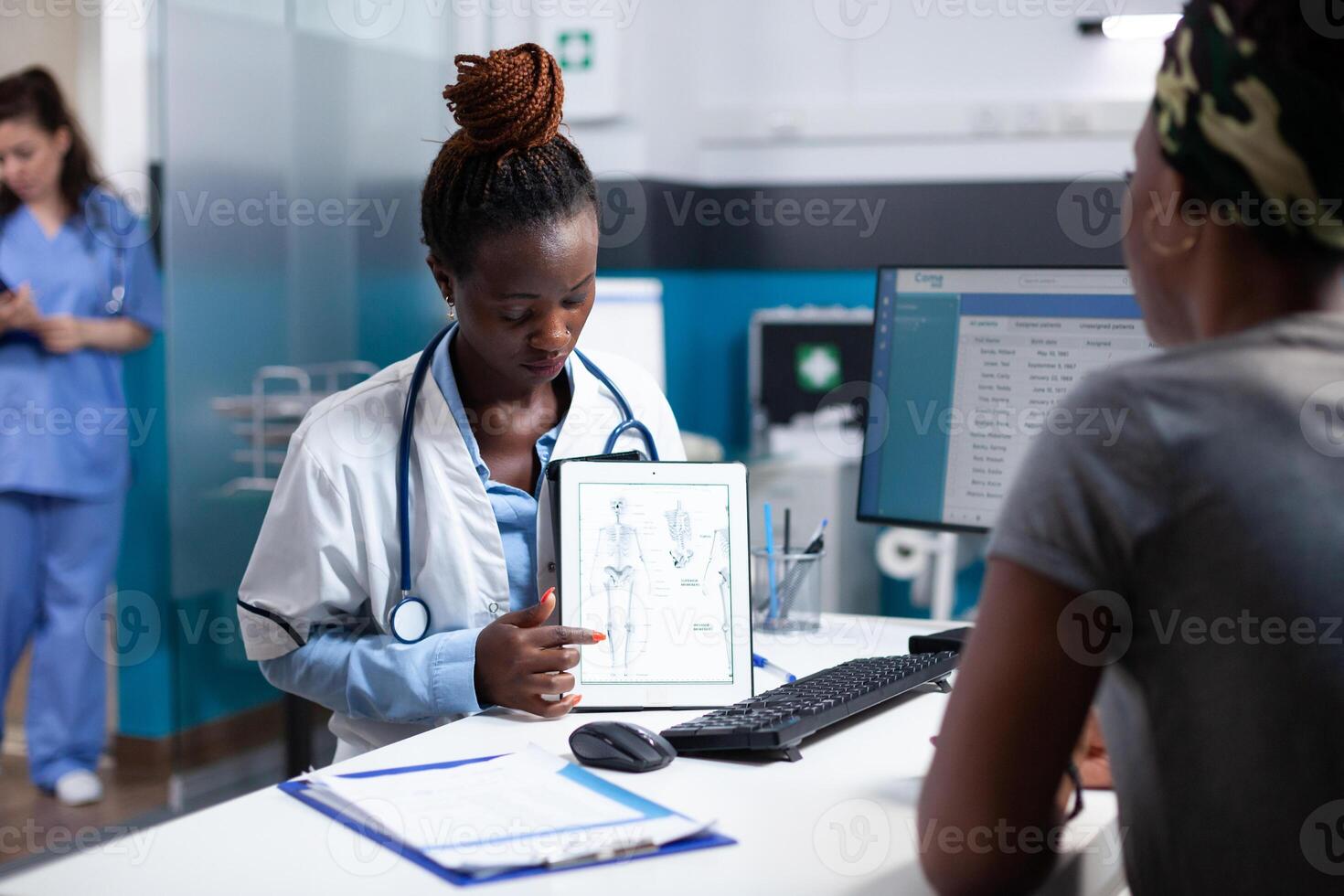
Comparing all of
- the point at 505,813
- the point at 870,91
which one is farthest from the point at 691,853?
the point at 870,91

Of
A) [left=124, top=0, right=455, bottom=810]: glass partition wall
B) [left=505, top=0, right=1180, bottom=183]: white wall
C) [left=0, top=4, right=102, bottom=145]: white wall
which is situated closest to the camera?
[left=124, top=0, right=455, bottom=810]: glass partition wall

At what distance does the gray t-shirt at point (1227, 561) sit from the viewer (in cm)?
65

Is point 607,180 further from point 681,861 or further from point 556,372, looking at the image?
point 681,861

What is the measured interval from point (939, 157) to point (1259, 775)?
3.44m

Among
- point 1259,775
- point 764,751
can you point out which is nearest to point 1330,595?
point 1259,775

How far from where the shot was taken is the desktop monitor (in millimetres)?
1459

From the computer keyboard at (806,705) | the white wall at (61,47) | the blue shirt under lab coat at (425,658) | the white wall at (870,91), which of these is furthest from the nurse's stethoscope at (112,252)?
the computer keyboard at (806,705)

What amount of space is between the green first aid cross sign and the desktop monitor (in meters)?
2.24

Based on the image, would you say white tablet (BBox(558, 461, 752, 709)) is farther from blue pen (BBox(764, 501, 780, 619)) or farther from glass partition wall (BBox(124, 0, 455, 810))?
glass partition wall (BBox(124, 0, 455, 810))

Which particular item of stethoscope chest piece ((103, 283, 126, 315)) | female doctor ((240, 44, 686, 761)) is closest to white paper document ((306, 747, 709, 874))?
female doctor ((240, 44, 686, 761))

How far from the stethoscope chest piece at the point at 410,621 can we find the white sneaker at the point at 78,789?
2.09 meters

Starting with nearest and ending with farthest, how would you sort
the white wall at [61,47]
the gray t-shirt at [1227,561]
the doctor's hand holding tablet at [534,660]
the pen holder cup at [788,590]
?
the gray t-shirt at [1227,561] < the doctor's hand holding tablet at [534,660] < the pen holder cup at [788,590] < the white wall at [61,47]

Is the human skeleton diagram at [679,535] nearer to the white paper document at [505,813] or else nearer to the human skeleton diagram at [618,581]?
the human skeleton diagram at [618,581]

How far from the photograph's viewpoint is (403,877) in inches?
34.9
